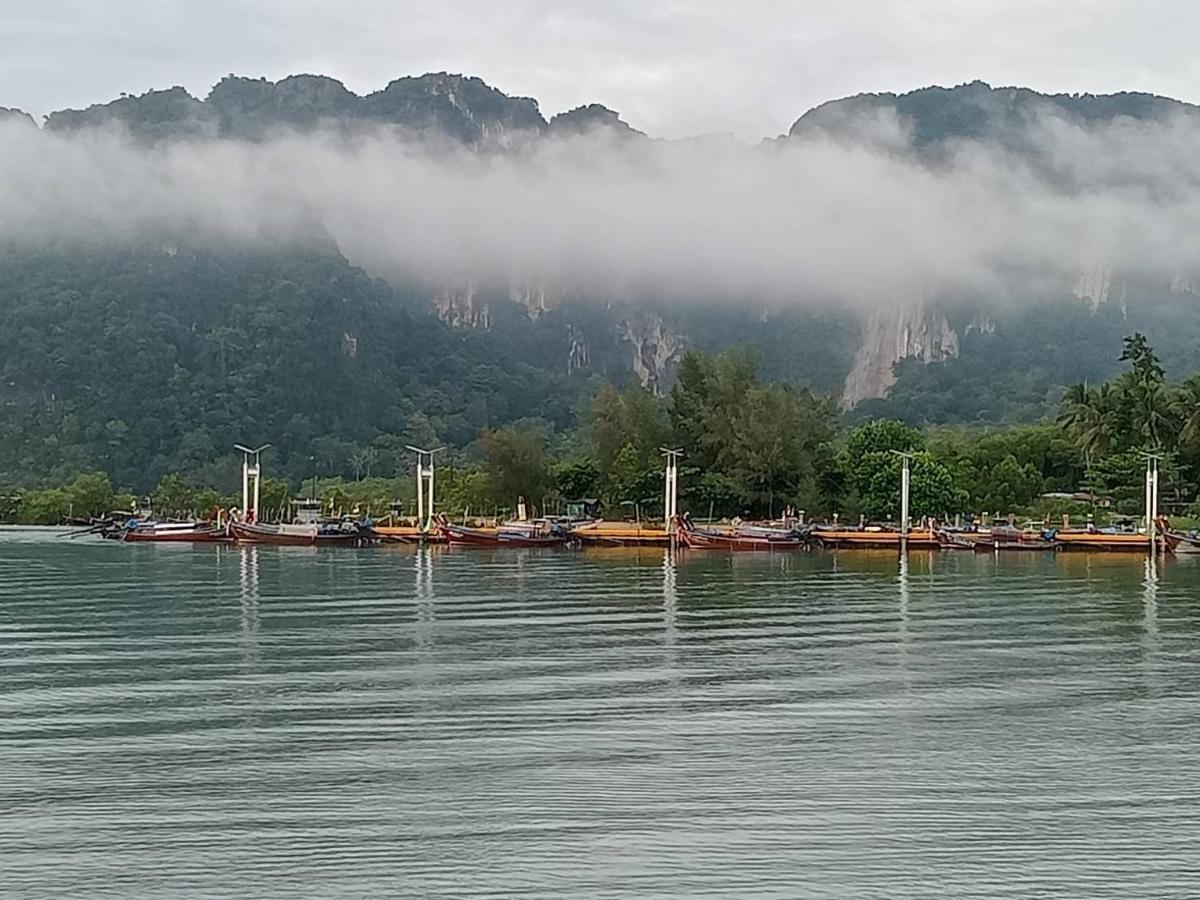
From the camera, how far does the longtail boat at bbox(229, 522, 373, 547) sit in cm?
6856

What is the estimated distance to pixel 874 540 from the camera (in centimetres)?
6300

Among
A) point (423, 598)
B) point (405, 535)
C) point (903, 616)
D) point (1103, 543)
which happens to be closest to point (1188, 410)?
point (1103, 543)

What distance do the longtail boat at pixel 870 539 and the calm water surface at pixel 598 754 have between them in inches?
1267

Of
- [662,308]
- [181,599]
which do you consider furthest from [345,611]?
[662,308]

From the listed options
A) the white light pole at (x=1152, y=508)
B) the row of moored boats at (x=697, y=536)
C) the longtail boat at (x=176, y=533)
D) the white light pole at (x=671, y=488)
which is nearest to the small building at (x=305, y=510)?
the longtail boat at (x=176, y=533)

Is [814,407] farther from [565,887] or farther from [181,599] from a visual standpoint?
[565,887]

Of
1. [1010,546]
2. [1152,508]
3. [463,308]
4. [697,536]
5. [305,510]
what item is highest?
[463,308]

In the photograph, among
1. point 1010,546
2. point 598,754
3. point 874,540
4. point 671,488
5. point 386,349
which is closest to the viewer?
point 598,754

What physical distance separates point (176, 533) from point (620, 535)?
23.3 m

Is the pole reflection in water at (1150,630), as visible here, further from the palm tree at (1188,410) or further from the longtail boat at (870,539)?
the palm tree at (1188,410)

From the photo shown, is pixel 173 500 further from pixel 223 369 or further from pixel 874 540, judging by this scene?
pixel 874 540

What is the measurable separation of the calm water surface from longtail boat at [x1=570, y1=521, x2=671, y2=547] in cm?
3458

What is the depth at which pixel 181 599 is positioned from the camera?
1359 inches

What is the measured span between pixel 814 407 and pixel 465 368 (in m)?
83.4
